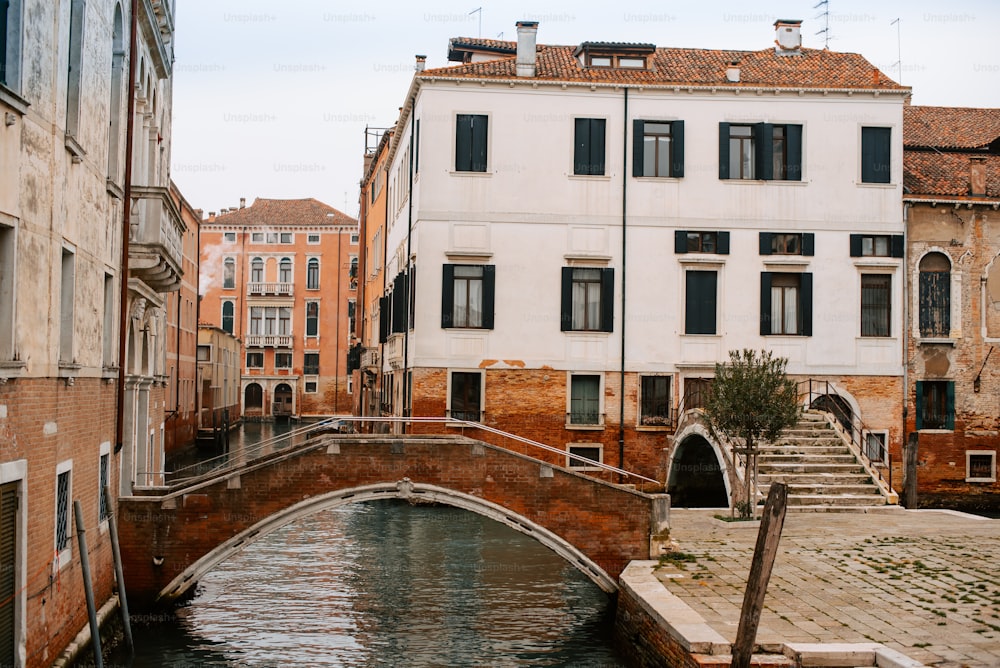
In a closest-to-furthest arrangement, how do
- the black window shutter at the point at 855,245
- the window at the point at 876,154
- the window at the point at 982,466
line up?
1. the black window shutter at the point at 855,245
2. the window at the point at 876,154
3. the window at the point at 982,466

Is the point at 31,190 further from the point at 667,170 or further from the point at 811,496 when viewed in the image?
the point at 667,170

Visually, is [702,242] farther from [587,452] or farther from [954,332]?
[954,332]

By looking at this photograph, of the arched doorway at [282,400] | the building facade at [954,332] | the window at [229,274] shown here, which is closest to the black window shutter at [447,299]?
the building facade at [954,332]

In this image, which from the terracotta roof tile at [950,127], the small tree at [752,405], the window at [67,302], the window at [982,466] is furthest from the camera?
the terracotta roof tile at [950,127]

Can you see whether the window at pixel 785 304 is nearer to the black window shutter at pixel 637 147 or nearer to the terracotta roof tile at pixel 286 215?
the black window shutter at pixel 637 147

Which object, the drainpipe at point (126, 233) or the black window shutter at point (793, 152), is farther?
the black window shutter at point (793, 152)

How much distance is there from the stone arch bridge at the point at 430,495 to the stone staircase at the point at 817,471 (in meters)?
4.49

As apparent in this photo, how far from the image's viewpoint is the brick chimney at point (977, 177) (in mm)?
24938

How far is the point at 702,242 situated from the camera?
23.7 m

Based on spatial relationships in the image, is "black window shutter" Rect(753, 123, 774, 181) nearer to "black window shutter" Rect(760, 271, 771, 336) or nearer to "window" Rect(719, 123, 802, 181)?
"window" Rect(719, 123, 802, 181)

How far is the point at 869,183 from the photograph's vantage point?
78.8ft

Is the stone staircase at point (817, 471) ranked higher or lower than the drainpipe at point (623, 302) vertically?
lower

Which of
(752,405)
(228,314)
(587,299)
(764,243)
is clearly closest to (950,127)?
(764,243)

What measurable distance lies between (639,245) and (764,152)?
3244 millimetres
